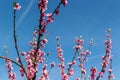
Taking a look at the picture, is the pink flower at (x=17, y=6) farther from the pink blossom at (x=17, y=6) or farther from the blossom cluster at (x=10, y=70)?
the blossom cluster at (x=10, y=70)

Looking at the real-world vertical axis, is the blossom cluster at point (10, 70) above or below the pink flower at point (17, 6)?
above

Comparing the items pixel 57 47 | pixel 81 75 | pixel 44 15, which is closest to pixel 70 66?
pixel 81 75

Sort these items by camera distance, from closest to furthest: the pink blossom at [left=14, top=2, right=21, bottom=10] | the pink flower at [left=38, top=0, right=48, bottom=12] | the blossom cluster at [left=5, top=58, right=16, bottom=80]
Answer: the pink blossom at [left=14, top=2, right=21, bottom=10], the pink flower at [left=38, top=0, right=48, bottom=12], the blossom cluster at [left=5, top=58, right=16, bottom=80]

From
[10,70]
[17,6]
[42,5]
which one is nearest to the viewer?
[17,6]

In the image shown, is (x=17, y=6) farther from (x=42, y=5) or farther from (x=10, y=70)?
(x=10, y=70)

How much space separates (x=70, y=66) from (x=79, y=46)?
2.43 meters

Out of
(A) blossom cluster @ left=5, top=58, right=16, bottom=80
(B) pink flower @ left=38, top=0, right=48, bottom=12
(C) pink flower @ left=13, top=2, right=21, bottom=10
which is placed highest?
(A) blossom cluster @ left=5, top=58, right=16, bottom=80

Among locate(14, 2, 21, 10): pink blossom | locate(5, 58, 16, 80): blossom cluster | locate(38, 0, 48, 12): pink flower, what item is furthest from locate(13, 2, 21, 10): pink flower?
locate(5, 58, 16, 80): blossom cluster

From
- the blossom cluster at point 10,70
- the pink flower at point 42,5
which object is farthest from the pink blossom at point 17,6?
the blossom cluster at point 10,70

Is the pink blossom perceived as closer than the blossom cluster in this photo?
Yes

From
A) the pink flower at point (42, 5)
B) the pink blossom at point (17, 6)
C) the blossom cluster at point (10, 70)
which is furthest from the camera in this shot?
the blossom cluster at point (10, 70)

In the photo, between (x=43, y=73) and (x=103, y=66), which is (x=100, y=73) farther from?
(x=43, y=73)

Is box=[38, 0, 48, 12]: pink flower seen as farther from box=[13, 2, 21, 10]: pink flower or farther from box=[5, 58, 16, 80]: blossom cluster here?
box=[5, 58, 16, 80]: blossom cluster

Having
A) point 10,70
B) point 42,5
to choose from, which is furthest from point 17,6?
point 10,70
